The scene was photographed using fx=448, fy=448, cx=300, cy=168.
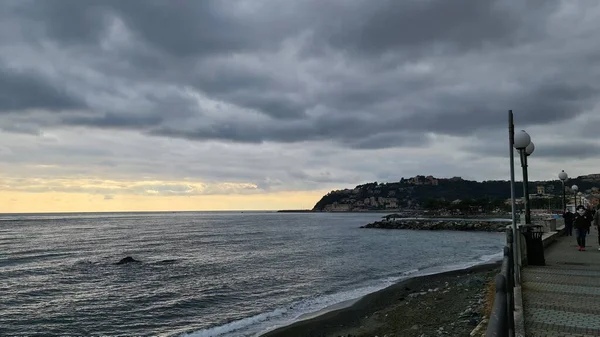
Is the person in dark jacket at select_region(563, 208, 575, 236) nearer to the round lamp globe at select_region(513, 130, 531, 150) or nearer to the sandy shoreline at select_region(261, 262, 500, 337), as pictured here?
the sandy shoreline at select_region(261, 262, 500, 337)

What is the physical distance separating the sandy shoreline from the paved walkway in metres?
1.64

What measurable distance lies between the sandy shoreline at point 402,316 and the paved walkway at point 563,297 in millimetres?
1638

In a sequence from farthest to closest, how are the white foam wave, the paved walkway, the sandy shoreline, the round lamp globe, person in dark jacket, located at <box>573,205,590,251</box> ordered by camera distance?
person in dark jacket, located at <box>573,205,590,251</box> → the white foam wave → the sandy shoreline → the round lamp globe → the paved walkway

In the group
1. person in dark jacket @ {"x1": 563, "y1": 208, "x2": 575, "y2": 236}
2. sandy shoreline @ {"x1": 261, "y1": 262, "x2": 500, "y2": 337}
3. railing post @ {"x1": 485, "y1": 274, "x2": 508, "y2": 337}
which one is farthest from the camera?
person in dark jacket @ {"x1": 563, "y1": 208, "x2": 575, "y2": 236}

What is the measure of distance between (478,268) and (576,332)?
20771 millimetres

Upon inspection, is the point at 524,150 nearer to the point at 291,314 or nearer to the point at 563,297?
the point at 563,297

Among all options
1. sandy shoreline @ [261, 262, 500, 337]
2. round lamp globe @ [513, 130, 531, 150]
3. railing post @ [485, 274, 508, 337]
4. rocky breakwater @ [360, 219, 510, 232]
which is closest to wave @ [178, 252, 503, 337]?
sandy shoreline @ [261, 262, 500, 337]

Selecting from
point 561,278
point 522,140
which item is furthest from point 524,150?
point 561,278

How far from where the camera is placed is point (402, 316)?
14008 mm

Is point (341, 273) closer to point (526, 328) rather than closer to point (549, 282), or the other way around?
point (549, 282)

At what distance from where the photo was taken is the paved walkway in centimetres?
648

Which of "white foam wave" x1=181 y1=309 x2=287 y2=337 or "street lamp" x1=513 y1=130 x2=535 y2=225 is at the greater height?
"street lamp" x1=513 y1=130 x2=535 y2=225

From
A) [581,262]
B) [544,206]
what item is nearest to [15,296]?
[581,262]

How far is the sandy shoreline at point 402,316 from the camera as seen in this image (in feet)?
35.9
